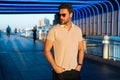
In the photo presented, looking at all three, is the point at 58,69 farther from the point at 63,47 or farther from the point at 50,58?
the point at 63,47

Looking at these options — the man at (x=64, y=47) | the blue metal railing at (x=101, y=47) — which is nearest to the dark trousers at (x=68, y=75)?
the man at (x=64, y=47)

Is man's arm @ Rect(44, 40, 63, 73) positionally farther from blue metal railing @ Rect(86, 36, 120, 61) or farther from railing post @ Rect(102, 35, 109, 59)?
railing post @ Rect(102, 35, 109, 59)

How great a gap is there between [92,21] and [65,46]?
1431 inches

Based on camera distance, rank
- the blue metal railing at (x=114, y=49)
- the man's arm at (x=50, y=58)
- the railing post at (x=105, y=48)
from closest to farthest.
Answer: the man's arm at (x=50, y=58)
the blue metal railing at (x=114, y=49)
the railing post at (x=105, y=48)

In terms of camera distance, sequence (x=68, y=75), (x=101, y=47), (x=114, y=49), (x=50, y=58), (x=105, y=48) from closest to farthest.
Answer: (x=50, y=58), (x=68, y=75), (x=114, y=49), (x=105, y=48), (x=101, y=47)

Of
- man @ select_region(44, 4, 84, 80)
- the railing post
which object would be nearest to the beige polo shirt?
man @ select_region(44, 4, 84, 80)

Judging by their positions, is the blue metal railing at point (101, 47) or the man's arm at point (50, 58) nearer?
the man's arm at point (50, 58)

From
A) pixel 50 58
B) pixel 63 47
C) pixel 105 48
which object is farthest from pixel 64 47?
pixel 105 48

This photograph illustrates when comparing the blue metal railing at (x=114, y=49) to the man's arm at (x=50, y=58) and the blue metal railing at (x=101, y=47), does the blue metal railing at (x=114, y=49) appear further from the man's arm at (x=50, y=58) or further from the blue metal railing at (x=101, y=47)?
the man's arm at (x=50, y=58)

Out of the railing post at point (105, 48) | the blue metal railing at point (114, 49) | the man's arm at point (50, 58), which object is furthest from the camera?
the railing post at point (105, 48)

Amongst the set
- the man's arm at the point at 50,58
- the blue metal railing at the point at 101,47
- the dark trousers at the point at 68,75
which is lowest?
the blue metal railing at the point at 101,47

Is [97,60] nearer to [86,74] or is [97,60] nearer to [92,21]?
[86,74]

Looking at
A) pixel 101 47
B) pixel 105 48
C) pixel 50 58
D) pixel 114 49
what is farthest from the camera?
pixel 101 47

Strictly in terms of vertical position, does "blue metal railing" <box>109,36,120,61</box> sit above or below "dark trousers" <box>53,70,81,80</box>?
below
